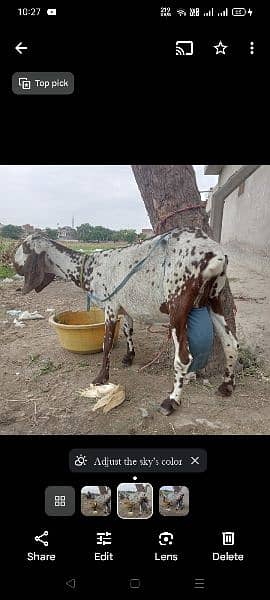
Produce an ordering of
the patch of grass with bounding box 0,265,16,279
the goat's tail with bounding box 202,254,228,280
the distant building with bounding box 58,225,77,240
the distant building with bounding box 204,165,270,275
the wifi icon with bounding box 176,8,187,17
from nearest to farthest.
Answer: the wifi icon with bounding box 176,8,187,17, the goat's tail with bounding box 202,254,228,280, the distant building with bounding box 58,225,77,240, the distant building with bounding box 204,165,270,275, the patch of grass with bounding box 0,265,16,279

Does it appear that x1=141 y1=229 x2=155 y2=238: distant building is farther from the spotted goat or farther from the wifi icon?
the wifi icon

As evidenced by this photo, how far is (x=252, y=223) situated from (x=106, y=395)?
4.80 m

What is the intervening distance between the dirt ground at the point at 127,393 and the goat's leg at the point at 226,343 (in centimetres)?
8

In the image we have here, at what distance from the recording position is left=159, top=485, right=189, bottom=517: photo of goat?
3.30 feet

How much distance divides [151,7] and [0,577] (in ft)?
5.47

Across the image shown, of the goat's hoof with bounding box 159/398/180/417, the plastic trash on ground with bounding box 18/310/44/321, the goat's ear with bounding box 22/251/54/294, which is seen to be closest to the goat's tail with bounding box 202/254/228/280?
the goat's hoof with bounding box 159/398/180/417

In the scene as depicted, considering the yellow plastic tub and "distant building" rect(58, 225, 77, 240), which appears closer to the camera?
"distant building" rect(58, 225, 77, 240)

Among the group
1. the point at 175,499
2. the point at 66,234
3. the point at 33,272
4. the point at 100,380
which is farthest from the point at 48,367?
the point at 175,499

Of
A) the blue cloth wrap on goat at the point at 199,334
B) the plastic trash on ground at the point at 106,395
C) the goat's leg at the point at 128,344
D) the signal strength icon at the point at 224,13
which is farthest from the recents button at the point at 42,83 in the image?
the goat's leg at the point at 128,344

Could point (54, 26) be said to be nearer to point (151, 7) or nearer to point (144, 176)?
point (151, 7)

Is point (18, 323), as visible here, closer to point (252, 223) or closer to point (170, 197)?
point (170, 197)

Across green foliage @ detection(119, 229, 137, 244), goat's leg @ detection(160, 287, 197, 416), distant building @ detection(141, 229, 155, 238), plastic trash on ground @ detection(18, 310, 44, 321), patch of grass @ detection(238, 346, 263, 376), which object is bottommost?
patch of grass @ detection(238, 346, 263, 376)

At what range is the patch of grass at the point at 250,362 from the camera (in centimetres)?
270

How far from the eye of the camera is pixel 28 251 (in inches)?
108
